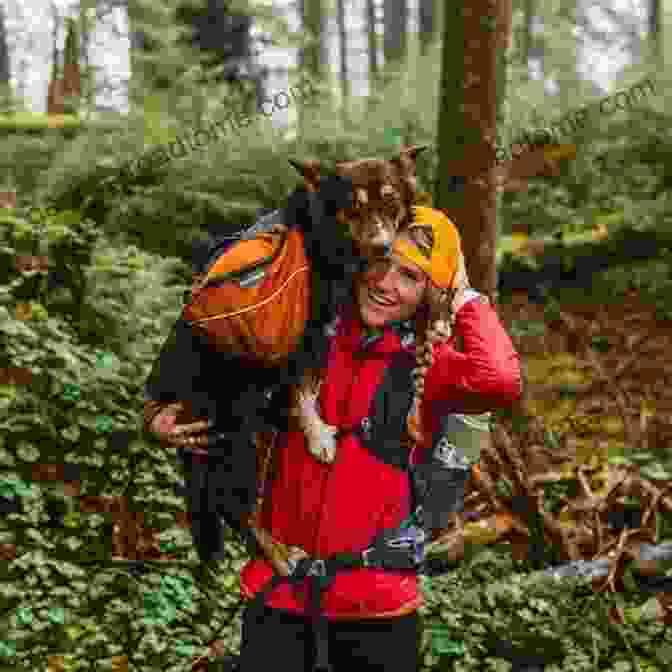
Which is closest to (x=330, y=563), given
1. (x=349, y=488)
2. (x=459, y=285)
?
(x=349, y=488)

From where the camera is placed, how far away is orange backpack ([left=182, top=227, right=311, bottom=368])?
6.83ft

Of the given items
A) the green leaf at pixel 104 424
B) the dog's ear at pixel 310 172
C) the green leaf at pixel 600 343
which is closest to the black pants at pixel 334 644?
the dog's ear at pixel 310 172

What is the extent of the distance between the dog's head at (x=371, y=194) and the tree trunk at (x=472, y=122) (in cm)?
374

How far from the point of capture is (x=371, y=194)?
2031 mm

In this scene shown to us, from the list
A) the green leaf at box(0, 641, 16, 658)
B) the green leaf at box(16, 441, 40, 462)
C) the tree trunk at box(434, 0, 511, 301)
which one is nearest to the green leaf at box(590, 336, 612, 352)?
the tree trunk at box(434, 0, 511, 301)

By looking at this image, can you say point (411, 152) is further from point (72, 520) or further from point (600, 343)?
point (600, 343)

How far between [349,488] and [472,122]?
3790 mm

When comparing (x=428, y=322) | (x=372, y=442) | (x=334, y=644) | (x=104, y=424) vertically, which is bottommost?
(x=104, y=424)

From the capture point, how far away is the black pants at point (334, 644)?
2443mm

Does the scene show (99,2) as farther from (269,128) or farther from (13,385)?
(13,385)

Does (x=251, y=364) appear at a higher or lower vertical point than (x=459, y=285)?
lower

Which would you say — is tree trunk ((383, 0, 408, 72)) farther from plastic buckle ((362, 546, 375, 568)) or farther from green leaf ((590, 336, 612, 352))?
plastic buckle ((362, 546, 375, 568))

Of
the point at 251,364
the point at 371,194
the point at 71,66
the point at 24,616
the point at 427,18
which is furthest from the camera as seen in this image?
the point at 427,18

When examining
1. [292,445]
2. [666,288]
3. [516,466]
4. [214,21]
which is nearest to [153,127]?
[214,21]
